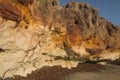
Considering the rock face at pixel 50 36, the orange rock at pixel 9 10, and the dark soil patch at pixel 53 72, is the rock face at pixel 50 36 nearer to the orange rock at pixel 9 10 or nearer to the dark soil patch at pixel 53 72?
the orange rock at pixel 9 10

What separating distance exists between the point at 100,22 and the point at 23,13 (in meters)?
19.3

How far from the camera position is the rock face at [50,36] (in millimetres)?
20266

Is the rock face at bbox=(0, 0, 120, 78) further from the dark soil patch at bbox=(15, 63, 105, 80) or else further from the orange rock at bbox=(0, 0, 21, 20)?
the dark soil patch at bbox=(15, 63, 105, 80)

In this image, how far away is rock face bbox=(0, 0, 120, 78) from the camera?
66.5ft

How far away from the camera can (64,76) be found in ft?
88.2

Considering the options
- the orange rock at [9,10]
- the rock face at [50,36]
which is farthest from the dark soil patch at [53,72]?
the orange rock at [9,10]

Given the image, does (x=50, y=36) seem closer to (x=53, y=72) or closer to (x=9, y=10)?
(x=53, y=72)

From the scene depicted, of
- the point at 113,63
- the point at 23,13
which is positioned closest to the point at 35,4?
the point at 23,13

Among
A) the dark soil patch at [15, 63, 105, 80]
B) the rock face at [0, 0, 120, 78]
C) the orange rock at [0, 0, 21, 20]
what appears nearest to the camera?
the orange rock at [0, 0, 21, 20]

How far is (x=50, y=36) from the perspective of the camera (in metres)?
27.1

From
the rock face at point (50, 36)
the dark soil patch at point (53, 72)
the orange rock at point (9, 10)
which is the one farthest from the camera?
the dark soil patch at point (53, 72)

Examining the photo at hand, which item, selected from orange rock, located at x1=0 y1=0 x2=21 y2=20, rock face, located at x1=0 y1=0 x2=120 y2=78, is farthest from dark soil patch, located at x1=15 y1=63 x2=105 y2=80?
orange rock, located at x1=0 y1=0 x2=21 y2=20

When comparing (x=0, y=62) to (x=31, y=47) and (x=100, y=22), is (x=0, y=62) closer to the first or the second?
(x=31, y=47)

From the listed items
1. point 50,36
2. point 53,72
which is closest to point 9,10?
point 50,36
